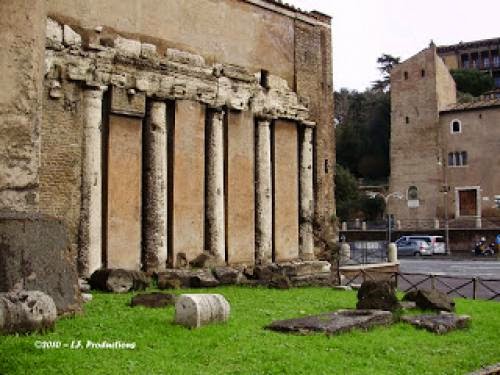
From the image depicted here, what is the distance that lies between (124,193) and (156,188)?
2.22 feet

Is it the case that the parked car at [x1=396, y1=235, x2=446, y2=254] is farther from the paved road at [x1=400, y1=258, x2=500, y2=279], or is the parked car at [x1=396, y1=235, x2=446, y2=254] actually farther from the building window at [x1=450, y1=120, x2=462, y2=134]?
the building window at [x1=450, y1=120, x2=462, y2=134]

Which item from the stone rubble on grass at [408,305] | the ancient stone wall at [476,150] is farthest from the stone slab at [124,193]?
the ancient stone wall at [476,150]

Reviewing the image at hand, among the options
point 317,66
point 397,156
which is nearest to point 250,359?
point 317,66

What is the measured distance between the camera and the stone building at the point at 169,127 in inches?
380

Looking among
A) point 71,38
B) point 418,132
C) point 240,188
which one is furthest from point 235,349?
point 418,132

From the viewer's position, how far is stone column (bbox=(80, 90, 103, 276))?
1059 centimetres

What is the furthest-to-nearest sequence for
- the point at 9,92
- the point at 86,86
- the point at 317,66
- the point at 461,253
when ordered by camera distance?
the point at 461,253 → the point at 317,66 → the point at 86,86 → the point at 9,92

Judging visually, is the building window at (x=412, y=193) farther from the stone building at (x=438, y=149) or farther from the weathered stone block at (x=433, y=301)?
the weathered stone block at (x=433, y=301)

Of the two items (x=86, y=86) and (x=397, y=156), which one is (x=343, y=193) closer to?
(x=397, y=156)

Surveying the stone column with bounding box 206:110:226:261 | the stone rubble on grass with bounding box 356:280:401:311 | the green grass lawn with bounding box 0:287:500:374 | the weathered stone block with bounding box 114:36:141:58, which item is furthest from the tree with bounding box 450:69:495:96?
the green grass lawn with bounding box 0:287:500:374

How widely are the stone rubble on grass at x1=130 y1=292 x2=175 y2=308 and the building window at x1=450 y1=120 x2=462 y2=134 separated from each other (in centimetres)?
3701

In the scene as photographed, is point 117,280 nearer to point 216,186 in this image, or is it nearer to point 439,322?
point 216,186

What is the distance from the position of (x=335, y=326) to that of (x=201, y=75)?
695cm

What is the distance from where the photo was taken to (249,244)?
13297mm
